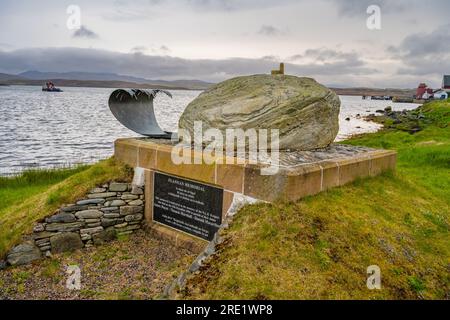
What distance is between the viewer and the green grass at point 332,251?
4.33 meters

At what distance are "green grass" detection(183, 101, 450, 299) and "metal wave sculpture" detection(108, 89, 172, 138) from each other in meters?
3.45

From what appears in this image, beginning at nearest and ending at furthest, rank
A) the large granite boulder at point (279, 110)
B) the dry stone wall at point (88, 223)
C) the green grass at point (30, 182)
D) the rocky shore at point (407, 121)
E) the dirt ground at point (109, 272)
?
the dirt ground at point (109, 272) < the dry stone wall at point (88, 223) < the large granite boulder at point (279, 110) < the green grass at point (30, 182) < the rocky shore at point (407, 121)

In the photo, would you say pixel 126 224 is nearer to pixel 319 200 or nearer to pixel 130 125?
pixel 130 125

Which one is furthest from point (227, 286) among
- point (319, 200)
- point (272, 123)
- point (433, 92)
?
point (433, 92)

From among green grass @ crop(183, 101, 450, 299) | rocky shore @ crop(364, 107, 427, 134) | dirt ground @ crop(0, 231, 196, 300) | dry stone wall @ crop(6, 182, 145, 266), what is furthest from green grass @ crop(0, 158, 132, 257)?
rocky shore @ crop(364, 107, 427, 134)

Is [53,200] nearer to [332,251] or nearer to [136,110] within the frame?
[136,110]

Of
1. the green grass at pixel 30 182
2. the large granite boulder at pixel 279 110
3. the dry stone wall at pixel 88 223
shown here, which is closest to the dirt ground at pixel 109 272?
the dry stone wall at pixel 88 223

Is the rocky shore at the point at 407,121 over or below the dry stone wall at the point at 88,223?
over

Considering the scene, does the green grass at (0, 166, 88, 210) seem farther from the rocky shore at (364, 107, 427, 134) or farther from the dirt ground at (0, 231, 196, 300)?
the rocky shore at (364, 107, 427, 134)

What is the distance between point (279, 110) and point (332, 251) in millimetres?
2767

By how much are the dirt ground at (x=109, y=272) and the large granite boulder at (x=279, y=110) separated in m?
2.18

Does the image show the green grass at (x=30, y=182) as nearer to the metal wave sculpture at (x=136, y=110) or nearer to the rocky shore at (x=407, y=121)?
the metal wave sculpture at (x=136, y=110)

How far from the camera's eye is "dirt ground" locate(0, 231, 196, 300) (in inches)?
221

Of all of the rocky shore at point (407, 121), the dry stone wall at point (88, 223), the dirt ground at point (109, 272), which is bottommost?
the dirt ground at point (109, 272)
